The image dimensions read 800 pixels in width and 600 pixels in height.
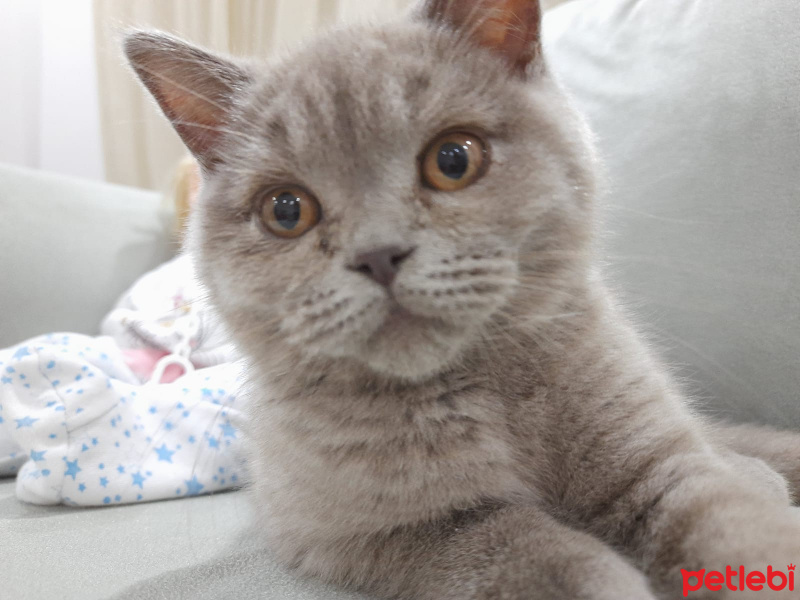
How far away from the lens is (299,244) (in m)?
0.73

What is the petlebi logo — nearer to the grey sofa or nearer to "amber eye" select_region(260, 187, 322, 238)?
the grey sofa

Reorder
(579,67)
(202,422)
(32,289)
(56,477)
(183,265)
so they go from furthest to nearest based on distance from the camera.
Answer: (183,265) → (32,289) → (579,67) → (202,422) → (56,477)

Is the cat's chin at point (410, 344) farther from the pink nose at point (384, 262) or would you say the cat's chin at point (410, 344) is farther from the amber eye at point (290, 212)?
the amber eye at point (290, 212)

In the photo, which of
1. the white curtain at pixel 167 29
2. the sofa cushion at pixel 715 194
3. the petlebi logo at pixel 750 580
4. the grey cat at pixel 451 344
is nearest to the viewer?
the petlebi logo at pixel 750 580

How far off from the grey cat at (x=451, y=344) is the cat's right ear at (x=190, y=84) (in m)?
0.08

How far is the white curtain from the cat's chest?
1.55m

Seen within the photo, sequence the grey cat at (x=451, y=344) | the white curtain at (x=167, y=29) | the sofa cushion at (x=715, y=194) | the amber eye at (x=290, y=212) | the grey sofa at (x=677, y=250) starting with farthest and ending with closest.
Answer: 1. the white curtain at (x=167, y=29)
2. the sofa cushion at (x=715, y=194)
3. the grey sofa at (x=677, y=250)
4. the amber eye at (x=290, y=212)
5. the grey cat at (x=451, y=344)

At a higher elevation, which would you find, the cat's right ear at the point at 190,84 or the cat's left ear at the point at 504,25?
the cat's left ear at the point at 504,25

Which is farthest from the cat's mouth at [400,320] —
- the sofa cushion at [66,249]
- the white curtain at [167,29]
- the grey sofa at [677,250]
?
the white curtain at [167,29]

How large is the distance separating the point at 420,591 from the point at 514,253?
39 cm

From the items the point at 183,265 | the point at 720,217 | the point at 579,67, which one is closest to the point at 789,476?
the point at 720,217

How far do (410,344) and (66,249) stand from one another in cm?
160

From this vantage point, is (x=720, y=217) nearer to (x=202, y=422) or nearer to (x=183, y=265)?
(x=202, y=422)

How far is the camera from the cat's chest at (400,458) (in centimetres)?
70
